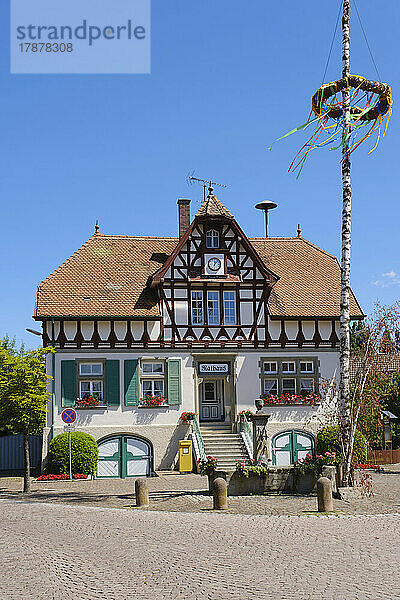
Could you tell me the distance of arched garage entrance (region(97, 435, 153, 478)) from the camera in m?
26.8

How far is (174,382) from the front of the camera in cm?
2766

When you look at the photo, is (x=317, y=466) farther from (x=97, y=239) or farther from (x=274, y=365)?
(x=97, y=239)

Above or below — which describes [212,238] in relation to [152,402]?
above

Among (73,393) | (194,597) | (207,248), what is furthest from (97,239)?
(194,597)

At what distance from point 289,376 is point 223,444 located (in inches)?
161

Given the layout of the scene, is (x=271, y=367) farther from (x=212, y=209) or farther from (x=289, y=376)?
Result: (x=212, y=209)

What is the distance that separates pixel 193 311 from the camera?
1119 inches

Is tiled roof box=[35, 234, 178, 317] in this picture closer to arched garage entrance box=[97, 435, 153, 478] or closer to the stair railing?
arched garage entrance box=[97, 435, 153, 478]

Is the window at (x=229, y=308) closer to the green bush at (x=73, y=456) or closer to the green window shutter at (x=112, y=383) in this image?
the green window shutter at (x=112, y=383)

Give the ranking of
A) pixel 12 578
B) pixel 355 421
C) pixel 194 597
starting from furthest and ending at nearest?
1. pixel 355 421
2. pixel 12 578
3. pixel 194 597

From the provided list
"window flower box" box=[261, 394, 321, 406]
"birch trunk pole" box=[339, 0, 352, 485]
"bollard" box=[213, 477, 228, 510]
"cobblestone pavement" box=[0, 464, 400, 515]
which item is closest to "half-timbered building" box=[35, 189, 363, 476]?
"window flower box" box=[261, 394, 321, 406]

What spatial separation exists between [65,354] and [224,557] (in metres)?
16.5

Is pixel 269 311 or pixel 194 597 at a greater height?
pixel 269 311

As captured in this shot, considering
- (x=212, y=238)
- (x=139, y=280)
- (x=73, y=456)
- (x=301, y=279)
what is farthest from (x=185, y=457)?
(x=301, y=279)
